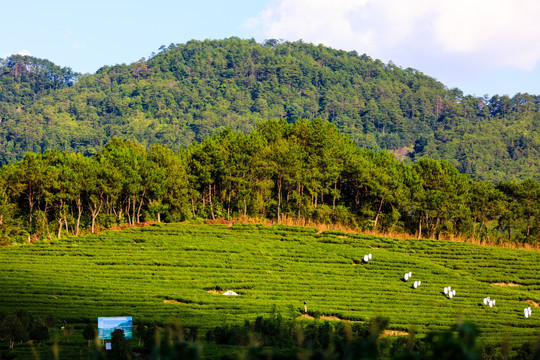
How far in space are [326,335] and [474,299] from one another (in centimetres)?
1998

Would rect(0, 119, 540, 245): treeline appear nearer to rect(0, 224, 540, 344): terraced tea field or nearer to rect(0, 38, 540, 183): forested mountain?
rect(0, 224, 540, 344): terraced tea field

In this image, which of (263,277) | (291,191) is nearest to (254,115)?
(291,191)

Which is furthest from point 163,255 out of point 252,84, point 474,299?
point 252,84

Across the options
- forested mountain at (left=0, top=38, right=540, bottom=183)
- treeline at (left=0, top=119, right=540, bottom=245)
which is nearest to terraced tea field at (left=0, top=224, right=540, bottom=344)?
treeline at (left=0, top=119, right=540, bottom=245)

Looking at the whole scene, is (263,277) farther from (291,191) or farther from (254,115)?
(254,115)

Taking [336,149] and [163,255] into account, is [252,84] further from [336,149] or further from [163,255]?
[163,255]

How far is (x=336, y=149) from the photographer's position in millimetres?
72188

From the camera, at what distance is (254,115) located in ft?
587

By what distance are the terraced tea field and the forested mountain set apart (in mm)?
88408

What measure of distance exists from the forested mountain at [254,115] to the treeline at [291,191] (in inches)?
2783

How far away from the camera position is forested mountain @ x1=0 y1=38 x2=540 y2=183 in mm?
150625

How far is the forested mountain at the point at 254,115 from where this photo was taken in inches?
5930

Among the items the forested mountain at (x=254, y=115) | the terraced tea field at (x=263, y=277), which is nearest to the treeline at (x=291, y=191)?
the terraced tea field at (x=263, y=277)

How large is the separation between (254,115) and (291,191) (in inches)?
4318
